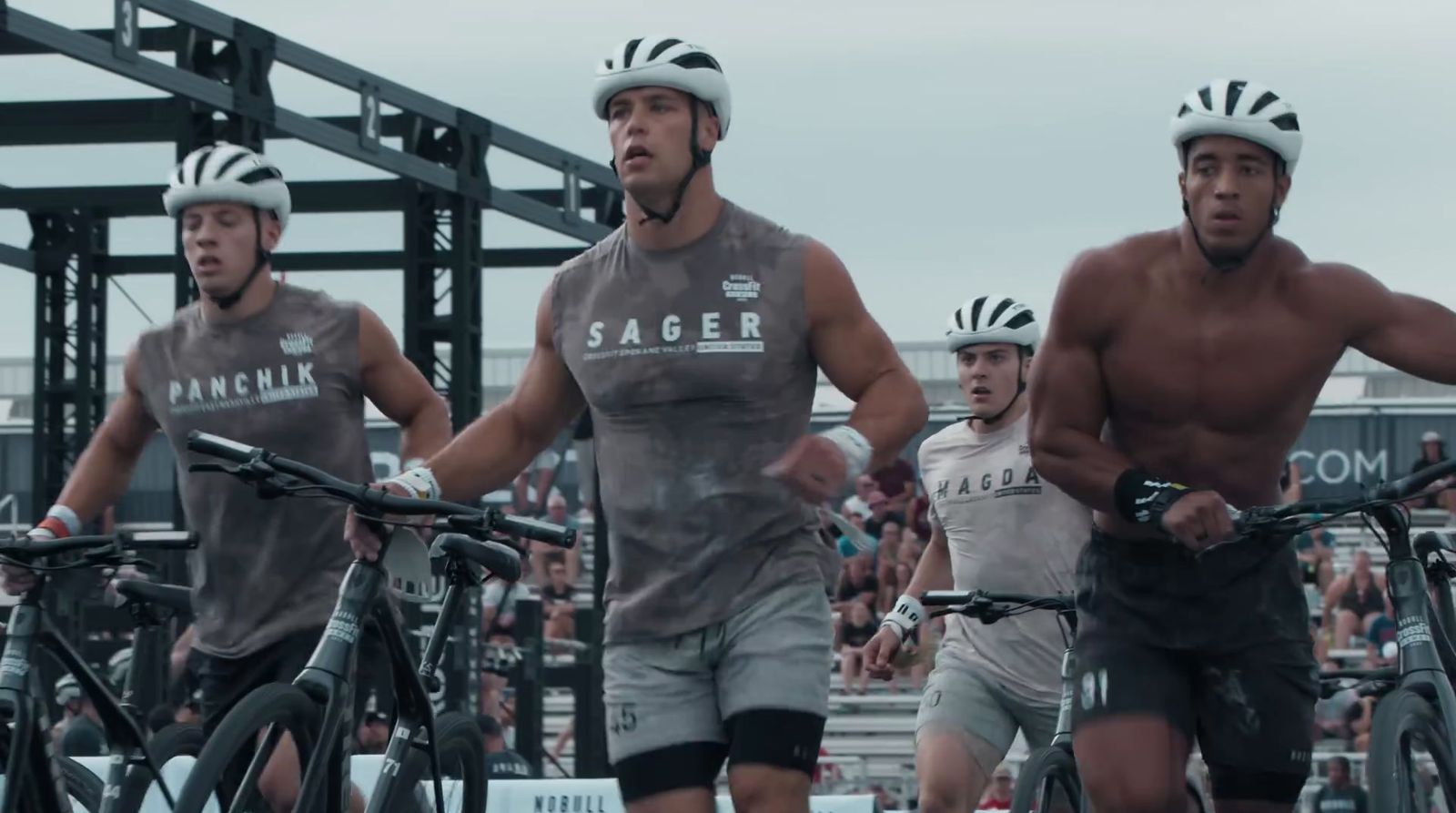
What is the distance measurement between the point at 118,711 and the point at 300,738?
4.09 feet

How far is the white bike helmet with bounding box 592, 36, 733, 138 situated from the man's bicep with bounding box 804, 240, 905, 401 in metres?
0.45

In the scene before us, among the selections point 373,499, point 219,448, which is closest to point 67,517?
point 219,448

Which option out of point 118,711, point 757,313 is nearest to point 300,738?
point 118,711

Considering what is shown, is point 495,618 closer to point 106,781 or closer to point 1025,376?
point 1025,376

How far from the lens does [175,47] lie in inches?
617

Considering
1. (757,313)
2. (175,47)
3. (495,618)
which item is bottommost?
(495,618)

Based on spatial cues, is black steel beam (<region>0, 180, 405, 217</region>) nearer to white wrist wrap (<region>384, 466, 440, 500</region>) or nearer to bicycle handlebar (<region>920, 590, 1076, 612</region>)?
bicycle handlebar (<region>920, 590, 1076, 612</region>)

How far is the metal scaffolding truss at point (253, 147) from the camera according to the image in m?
15.7

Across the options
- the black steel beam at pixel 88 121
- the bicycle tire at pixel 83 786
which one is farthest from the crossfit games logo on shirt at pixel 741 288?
the black steel beam at pixel 88 121

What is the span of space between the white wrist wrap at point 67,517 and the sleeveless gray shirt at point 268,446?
42 centimetres

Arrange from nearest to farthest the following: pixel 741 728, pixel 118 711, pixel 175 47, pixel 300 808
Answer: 1. pixel 741 728
2. pixel 300 808
3. pixel 118 711
4. pixel 175 47

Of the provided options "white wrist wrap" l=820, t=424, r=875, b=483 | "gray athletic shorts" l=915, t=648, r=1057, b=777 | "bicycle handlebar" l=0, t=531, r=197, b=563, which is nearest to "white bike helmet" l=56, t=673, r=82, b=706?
"gray athletic shorts" l=915, t=648, r=1057, b=777

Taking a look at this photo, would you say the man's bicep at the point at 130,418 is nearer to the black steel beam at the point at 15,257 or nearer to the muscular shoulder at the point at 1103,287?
the muscular shoulder at the point at 1103,287

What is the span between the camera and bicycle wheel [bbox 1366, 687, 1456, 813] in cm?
577
